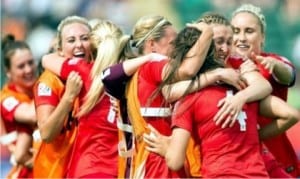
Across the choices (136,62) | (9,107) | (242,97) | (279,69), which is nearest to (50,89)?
(136,62)

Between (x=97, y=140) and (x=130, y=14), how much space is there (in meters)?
9.02

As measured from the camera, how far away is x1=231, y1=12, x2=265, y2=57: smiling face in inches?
356

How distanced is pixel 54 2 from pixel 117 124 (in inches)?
371

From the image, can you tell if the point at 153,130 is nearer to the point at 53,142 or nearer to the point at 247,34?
the point at 247,34

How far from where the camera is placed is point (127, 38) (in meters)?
8.75

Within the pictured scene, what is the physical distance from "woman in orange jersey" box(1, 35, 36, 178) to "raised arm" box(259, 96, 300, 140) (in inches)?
122

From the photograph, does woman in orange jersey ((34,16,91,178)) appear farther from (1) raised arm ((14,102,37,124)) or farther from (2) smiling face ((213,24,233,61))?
(2) smiling face ((213,24,233,61))

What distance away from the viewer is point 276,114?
7.91 metres

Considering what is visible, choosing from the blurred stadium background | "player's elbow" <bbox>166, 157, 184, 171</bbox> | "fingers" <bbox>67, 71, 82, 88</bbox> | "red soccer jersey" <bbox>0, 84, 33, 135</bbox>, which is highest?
"player's elbow" <bbox>166, 157, 184, 171</bbox>

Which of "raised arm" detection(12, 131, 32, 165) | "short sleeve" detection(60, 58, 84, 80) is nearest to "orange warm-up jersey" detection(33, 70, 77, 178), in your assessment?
"short sleeve" detection(60, 58, 84, 80)

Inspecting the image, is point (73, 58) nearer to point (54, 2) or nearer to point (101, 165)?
point (101, 165)

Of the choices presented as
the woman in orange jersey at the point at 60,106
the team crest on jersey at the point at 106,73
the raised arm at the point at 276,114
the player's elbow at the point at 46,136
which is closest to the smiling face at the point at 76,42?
the woman in orange jersey at the point at 60,106

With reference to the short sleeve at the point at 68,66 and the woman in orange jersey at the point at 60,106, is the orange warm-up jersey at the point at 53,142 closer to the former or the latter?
the woman in orange jersey at the point at 60,106

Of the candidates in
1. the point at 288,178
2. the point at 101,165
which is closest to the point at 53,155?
the point at 101,165
